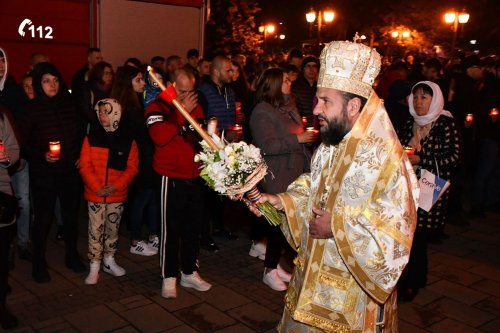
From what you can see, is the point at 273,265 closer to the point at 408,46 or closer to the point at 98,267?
the point at 98,267

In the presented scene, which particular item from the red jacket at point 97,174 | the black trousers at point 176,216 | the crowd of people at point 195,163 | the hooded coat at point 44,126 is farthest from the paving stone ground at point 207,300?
the hooded coat at point 44,126

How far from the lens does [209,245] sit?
7320 mm

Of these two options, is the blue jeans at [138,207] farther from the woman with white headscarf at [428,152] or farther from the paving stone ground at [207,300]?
the woman with white headscarf at [428,152]

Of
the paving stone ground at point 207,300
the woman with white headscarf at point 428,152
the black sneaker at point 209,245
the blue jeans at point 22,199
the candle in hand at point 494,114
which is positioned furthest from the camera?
the candle in hand at point 494,114

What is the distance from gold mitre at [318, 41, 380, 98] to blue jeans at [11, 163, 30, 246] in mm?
4591

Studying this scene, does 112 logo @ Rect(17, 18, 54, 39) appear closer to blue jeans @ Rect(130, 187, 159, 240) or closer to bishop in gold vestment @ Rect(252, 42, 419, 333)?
blue jeans @ Rect(130, 187, 159, 240)

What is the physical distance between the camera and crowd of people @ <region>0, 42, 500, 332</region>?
10.4ft

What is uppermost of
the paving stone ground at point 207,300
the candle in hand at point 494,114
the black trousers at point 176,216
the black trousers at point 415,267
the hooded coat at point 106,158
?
the candle in hand at point 494,114

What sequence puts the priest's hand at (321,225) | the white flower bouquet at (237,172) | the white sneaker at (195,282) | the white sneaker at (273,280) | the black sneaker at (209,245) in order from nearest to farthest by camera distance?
the priest's hand at (321,225) → the white flower bouquet at (237,172) → the white sneaker at (195,282) → the white sneaker at (273,280) → the black sneaker at (209,245)

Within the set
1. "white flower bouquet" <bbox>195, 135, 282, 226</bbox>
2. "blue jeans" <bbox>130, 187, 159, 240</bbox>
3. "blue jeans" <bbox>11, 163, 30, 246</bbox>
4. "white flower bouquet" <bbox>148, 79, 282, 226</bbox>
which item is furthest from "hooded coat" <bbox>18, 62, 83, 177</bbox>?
"white flower bouquet" <bbox>195, 135, 282, 226</bbox>

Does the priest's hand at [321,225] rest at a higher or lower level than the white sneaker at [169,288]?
higher

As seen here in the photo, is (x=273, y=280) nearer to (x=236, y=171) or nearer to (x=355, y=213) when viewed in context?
(x=236, y=171)

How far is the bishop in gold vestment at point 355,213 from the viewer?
299 cm

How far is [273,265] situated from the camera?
6.19m
